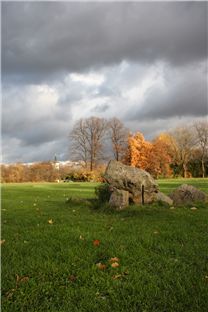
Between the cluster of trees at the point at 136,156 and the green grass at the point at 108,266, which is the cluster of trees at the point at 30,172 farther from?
the green grass at the point at 108,266

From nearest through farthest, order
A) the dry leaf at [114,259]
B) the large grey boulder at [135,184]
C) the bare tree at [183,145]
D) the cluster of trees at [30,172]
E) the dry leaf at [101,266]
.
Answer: the dry leaf at [101,266], the dry leaf at [114,259], the large grey boulder at [135,184], the cluster of trees at [30,172], the bare tree at [183,145]

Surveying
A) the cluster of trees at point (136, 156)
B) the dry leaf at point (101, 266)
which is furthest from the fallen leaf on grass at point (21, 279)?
the cluster of trees at point (136, 156)

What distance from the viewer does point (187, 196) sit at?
14258 millimetres

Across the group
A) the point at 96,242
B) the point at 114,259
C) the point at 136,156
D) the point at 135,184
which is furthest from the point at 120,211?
the point at 136,156

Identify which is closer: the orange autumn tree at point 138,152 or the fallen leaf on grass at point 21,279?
the fallen leaf on grass at point 21,279

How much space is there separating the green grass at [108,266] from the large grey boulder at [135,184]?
3.62 m

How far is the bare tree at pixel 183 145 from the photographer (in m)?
78.4

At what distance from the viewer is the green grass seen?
4660 millimetres

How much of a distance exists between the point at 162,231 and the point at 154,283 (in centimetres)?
326

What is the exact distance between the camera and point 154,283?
16.9 ft

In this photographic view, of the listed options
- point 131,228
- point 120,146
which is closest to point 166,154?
point 120,146

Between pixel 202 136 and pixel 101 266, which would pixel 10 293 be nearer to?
pixel 101 266

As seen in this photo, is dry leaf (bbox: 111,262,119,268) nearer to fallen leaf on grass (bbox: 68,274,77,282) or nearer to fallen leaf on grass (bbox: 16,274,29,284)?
fallen leaf on grass (bbox: 68,274,77,282)

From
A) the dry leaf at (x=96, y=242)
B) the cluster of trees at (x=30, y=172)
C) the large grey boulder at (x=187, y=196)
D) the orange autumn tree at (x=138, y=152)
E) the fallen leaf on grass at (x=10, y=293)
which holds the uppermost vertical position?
the orange autumn tree at (x=138, y=152)
